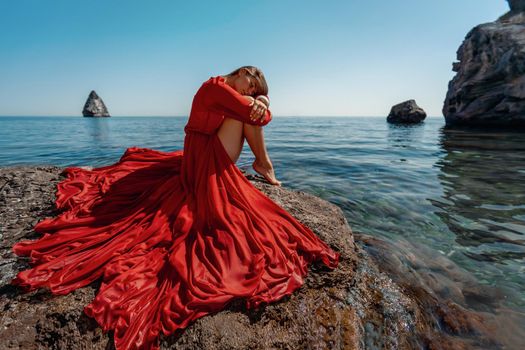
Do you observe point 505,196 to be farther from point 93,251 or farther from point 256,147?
point 93,251

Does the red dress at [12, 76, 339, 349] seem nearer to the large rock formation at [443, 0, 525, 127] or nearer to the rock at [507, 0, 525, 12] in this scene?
the large rock formation at [443, 0, 525, 127]

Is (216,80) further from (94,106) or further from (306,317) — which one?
(94,106)

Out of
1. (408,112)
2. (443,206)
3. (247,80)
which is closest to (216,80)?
(247,80)

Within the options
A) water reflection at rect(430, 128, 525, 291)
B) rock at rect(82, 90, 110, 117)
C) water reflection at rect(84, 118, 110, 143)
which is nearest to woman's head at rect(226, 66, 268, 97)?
water reflection at rect(430, 128, 525, 291)

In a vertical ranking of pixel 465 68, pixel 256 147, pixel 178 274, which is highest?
pixel 465 68

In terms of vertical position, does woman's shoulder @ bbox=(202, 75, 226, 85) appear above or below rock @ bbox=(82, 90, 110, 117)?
below

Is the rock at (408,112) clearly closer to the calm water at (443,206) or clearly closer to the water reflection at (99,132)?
the calm water at (443,206)

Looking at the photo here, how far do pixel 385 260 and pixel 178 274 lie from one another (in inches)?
109

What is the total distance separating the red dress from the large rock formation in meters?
30.6

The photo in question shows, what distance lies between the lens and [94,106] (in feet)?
395

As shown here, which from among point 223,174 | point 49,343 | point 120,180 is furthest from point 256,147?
point 49,343

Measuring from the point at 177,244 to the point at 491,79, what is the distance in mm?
34820

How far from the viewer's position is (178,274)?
216 cm

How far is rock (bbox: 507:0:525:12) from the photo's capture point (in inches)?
1460
